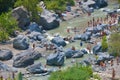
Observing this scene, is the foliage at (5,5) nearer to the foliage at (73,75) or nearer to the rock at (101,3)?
the rock at (101,3)

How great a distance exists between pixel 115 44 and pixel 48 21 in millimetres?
10102

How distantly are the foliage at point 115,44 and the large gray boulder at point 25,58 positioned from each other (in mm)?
5311

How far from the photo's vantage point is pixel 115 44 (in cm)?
3309

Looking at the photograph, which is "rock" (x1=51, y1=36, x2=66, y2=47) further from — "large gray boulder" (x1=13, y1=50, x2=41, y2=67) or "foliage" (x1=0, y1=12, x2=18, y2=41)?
"foliage" (x1=0, y1=12, x2=18, y2=41)

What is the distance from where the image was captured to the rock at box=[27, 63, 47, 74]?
102 feet

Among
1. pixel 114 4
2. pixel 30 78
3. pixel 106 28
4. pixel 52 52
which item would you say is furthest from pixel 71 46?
pixel 114 4

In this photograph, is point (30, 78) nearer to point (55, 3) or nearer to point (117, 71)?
point (117, 71)

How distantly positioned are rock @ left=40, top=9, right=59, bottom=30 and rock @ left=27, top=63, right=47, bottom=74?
33.8 feet

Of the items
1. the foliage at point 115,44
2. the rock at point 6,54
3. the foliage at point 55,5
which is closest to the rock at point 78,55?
the foliage at point 115,44

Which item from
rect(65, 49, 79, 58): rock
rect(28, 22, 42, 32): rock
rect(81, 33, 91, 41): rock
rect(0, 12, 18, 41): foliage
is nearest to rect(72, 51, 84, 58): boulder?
rect(65, 49, 79, 58): rock

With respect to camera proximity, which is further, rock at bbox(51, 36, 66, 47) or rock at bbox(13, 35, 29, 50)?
rock at bbox(51, 36, 66, 47)

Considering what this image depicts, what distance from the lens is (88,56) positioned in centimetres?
3412

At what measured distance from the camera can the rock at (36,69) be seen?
3094 centimetres

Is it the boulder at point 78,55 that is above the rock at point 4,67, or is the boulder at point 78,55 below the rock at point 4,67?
above
